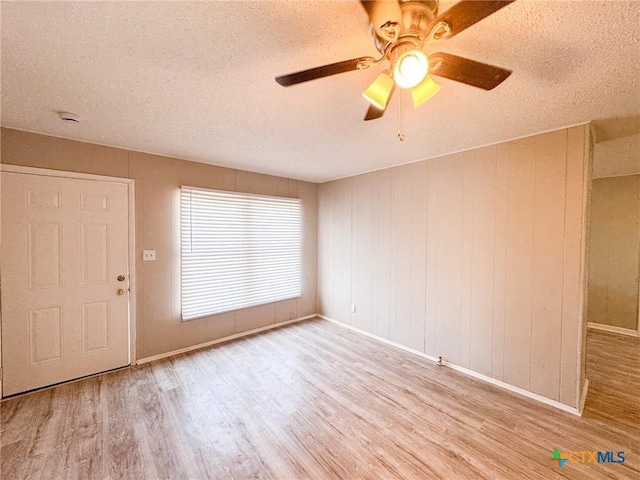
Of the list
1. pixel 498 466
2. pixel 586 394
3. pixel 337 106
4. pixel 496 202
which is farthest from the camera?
pixel 496 202

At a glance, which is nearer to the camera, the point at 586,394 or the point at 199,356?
the point at 586,394

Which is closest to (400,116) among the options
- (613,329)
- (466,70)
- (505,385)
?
(466,70)

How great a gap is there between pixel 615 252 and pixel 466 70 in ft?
16.8

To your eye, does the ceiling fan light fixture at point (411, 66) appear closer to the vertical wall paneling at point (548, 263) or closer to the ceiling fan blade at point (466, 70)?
the ceiling fan blade at point (466, 70)

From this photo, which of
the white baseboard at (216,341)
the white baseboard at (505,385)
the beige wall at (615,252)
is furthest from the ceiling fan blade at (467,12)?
the beige wall at (615,252)

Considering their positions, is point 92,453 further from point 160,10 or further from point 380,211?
point 380,211

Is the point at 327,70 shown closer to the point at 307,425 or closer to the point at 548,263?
the point at 307,425

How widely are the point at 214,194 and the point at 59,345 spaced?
2.25 metres

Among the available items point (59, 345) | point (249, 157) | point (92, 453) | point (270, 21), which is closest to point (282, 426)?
point (92, 453)

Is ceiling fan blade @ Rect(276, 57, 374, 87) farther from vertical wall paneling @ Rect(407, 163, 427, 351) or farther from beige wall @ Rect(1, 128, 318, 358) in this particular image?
beige wall @ Rect(1, 128, 318, 358)

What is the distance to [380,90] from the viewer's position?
133 centimetres

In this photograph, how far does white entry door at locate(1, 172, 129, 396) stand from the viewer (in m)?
2.39

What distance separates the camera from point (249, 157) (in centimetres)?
326

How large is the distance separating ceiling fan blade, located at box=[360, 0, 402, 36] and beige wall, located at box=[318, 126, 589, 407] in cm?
227
